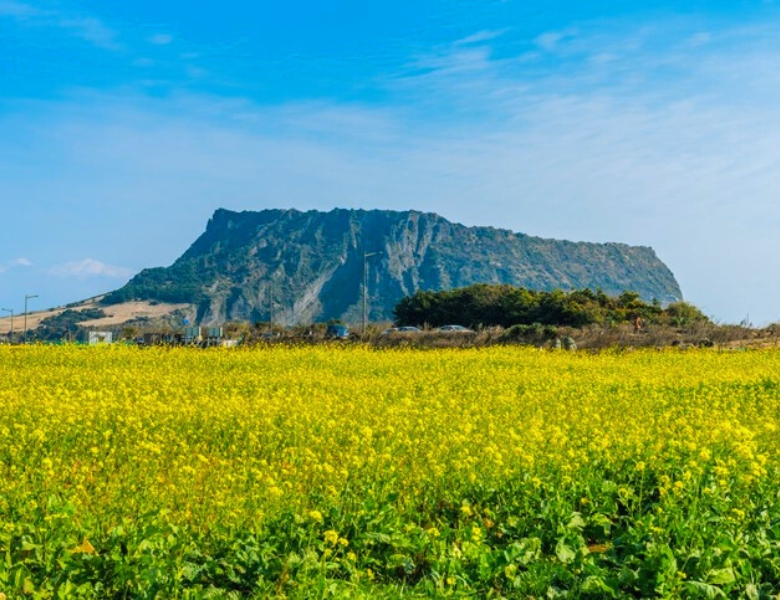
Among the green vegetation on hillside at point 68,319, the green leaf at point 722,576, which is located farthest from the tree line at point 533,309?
the green vegetation on hillside at point 68,319

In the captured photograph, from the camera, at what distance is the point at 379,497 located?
7535 mm

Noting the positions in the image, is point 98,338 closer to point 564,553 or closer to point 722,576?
point 564,553

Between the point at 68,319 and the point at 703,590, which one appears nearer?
the point at 703,590

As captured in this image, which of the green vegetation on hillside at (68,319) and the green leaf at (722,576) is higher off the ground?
the green vegetation on hillside at (68,319)

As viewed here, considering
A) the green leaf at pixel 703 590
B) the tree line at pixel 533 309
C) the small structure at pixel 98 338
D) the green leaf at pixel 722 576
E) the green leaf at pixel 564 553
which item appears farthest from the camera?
the tree line at pixel 533 309

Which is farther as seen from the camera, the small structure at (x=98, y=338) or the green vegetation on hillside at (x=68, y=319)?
the green vegetation on hillside at (x=68, y=319)

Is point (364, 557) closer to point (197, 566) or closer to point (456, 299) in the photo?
point (197, 566)

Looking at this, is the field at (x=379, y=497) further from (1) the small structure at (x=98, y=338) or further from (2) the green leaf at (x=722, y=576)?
(1) the small structure at (x=98, y=338)

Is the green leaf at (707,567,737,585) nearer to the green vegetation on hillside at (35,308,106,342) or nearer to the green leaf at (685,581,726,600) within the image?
the green leaf at (685,581,726,600)

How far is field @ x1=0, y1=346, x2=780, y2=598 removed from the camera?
5.85 meters

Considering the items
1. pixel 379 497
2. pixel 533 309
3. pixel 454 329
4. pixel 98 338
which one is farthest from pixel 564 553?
pixel 533 309

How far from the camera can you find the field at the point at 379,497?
5848 millimetres

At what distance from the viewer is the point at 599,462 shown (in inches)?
348

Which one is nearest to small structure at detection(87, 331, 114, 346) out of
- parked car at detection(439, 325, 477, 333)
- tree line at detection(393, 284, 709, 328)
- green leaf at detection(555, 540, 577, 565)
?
parked car at detection(439, 325, 477, 333)
